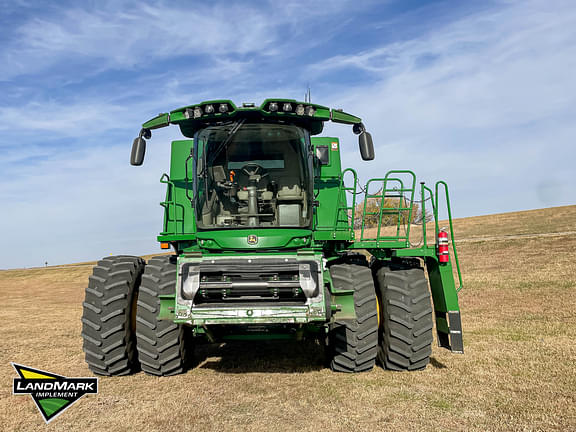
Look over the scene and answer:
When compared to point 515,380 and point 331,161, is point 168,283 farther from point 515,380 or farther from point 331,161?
point 515,380

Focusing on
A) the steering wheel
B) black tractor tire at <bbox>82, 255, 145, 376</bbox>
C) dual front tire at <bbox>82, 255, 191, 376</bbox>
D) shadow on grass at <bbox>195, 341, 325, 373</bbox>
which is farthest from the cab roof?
shadow on grass at <bbox>195, 341, 325, 373</bbox>

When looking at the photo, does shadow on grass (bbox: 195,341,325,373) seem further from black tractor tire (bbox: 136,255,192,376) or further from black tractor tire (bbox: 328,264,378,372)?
black tractor tire (bbox: 136,255,192,376)

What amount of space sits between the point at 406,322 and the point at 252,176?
2834 mm

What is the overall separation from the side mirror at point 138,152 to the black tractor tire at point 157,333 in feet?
5.52

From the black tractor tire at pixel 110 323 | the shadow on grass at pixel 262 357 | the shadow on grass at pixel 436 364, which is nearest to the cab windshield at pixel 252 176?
the black tractor tire at pixel 110 323

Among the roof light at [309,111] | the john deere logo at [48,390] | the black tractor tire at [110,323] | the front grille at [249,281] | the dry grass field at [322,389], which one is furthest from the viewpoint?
the roof light at [309,111]

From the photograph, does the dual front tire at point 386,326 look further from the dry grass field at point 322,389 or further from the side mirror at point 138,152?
the side mirror at point 138,152

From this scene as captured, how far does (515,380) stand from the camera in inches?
230

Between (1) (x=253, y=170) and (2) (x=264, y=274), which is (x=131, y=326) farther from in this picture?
(1) (x=253, y=170)

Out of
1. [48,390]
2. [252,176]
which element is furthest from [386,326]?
[48,390]

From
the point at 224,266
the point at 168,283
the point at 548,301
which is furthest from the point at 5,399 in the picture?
the point at 548,301

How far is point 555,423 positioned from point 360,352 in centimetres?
235

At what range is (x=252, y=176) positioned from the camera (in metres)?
6.86

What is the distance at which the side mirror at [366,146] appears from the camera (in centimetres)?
701
